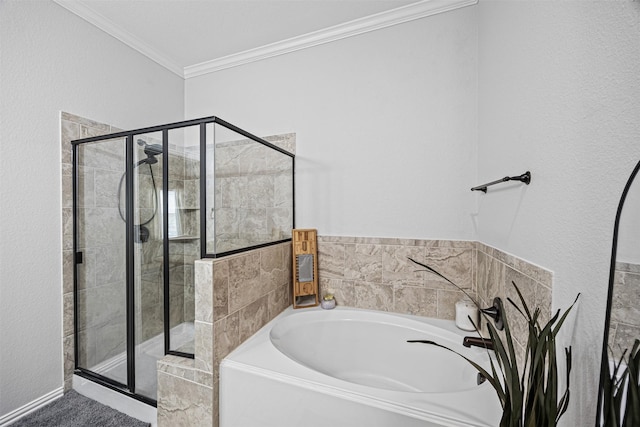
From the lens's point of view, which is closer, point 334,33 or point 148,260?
point 148,260

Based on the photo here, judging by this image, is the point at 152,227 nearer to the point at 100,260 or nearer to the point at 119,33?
the point at 100,260

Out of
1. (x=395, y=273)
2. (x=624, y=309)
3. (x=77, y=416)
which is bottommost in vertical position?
(x=77, y=416)

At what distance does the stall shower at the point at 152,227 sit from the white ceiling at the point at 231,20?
0.95 m

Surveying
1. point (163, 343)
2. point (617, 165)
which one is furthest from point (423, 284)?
point (163, 343)

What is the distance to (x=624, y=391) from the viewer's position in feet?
1.70

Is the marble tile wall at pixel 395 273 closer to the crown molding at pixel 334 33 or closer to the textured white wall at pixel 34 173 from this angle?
the crown molding at pixel 334 33

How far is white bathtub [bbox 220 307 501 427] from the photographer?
40.8 inches

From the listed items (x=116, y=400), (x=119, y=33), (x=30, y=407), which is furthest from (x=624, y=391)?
(x=119, y=33)

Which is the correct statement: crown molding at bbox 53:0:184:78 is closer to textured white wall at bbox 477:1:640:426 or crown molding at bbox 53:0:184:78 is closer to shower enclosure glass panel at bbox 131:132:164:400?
shower enclosure glass panel at bbox 131:132:164:400

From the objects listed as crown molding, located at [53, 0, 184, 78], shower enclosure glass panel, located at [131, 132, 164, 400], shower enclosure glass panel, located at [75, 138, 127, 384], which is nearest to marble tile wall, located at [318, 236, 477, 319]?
shower enclosure glass panel, located at [131, 132, 164, 400]

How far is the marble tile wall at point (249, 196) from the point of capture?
1.39 m

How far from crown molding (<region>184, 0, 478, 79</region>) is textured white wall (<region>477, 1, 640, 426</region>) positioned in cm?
70

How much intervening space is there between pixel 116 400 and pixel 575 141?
99.4 inches

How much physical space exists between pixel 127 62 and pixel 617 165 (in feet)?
9.51
